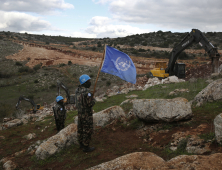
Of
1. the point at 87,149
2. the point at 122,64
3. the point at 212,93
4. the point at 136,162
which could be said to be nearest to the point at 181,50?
the point at 212,93

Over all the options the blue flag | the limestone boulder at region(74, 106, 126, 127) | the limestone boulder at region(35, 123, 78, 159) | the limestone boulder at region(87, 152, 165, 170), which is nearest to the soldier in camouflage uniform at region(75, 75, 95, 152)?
the limestone boulder at region(35, 123, 78, 159)

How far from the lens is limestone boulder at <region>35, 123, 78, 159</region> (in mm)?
5418

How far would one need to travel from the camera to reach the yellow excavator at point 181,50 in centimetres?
1573

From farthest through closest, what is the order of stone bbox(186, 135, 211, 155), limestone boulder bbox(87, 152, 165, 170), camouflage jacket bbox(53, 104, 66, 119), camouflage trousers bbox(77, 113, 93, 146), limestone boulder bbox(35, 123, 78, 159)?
1. camouflage jacket bbox(53, 104, 66, 119)
2. limestone boulder bbox(35, 123, 78, 159)
3. camouflage trousers bbox(77, 113, 93, 146)
4. stone bbox(186, 135, 211, 155)
5. limestone boulder bbox(87, 152, 165, 170)

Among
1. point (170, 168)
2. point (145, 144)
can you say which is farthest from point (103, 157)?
point (170, 168)

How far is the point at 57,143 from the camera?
18.5 feet

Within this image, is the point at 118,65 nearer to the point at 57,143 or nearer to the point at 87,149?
the point at 87,149

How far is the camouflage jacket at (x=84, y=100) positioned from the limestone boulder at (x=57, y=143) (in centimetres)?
128

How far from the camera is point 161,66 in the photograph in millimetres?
22391

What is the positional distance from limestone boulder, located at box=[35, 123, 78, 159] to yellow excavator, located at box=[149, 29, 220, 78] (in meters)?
14.1

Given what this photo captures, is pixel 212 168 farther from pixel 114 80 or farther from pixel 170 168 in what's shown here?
pixel 114 80

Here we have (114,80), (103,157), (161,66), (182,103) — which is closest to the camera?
(103,157)

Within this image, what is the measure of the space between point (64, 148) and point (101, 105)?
8.56 meters

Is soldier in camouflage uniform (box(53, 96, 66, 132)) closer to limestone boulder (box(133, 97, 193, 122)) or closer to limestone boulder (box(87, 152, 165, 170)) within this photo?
limestone boulder (box(133, 97, 193, 122))
